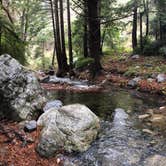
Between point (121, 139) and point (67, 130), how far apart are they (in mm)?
1125

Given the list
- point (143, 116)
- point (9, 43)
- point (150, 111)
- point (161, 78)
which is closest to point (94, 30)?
point (161, 78)

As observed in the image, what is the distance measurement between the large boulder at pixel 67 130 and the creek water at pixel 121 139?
175 millimetres

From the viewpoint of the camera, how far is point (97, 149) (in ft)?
18.5

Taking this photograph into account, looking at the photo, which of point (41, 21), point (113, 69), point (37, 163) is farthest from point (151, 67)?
point (41, 21)

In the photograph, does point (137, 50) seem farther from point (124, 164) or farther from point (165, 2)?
point (124, 164)

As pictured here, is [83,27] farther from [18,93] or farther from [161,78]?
[18,93]

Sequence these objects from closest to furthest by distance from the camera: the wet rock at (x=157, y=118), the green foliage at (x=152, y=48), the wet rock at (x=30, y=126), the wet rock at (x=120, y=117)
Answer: the wet rock at (x=30, y=126), the wet rock at (x=120, y=117), the wet rock at (x=157, y=118), the green foliage at (x=152, y=48)

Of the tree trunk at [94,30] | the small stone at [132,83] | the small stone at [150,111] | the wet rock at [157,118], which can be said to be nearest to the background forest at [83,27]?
the tree trunk at [94,30]

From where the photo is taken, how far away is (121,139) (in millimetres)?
6012

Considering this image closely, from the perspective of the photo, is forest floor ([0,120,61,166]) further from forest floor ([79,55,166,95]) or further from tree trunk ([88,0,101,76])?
tree trunk ([88,0,101,76])

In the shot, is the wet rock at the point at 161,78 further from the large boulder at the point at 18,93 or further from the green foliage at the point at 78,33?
the green foliage at the point at 78,33

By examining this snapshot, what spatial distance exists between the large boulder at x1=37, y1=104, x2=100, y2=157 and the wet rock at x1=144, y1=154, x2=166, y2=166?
1178 mm

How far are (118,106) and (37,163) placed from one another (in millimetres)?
3720

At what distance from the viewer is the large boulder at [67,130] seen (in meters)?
5.54
